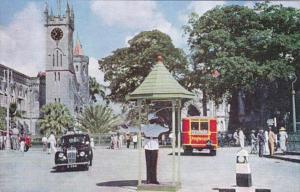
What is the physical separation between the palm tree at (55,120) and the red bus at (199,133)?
22.4 m

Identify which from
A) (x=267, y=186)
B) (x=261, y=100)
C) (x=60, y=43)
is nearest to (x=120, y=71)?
(x=261, y=100)

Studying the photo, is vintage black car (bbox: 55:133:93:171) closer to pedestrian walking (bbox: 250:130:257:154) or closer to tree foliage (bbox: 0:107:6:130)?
pedestrian walking (bbox: 250:130:257:154)

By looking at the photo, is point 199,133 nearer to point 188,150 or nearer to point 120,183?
point 188,150

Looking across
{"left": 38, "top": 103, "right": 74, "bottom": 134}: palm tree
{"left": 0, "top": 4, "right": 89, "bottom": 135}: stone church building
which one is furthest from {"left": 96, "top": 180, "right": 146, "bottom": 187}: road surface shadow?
{"left": 0, "top": 4, "right": 89, "bottom": 135}: stone church building

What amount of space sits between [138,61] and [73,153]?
11681 millimetres

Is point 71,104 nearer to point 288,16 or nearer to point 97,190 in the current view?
point 288,16

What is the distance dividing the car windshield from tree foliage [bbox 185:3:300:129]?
7717mm

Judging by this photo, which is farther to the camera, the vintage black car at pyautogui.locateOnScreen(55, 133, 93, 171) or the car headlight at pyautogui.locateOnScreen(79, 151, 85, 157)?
the car headlight at pyautogui.locateOnScreen(79, 151, 85, 157)

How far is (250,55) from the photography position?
20.1 meters

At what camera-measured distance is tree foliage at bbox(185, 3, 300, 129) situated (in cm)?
1889

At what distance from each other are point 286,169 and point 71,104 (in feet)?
129

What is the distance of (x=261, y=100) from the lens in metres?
20.4

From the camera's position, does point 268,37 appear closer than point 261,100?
Yes

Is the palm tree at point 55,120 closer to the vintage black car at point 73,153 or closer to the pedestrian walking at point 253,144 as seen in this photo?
the pedestrian walking at point 253,144
